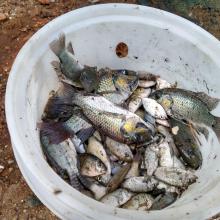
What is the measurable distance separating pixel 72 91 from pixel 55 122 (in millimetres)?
170

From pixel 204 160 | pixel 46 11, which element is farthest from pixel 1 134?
pixel 204 160

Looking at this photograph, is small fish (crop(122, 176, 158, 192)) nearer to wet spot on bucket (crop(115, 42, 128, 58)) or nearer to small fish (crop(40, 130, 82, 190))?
small fish (crop(40, 130, 82, 190))

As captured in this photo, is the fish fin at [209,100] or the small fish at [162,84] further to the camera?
the small fish at [162,84]

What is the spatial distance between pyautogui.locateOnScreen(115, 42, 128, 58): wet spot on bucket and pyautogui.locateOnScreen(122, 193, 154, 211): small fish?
710 mm

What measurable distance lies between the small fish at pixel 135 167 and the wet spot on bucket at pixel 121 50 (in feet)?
1.72

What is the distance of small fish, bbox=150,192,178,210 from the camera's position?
1987 millimetres

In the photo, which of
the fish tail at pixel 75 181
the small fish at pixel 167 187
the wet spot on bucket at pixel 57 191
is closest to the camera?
the wet spot on bucket at pixel 57 191

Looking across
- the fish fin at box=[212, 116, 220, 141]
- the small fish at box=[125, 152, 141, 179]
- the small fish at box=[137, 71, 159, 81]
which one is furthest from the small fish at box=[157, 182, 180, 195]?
the small fish at box=[137, 71, 159, 81]

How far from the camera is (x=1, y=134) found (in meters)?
2.46

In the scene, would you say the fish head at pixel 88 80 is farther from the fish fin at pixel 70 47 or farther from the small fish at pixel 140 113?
the small fish at pixel 140 113

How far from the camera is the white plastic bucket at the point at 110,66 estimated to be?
1701 mm

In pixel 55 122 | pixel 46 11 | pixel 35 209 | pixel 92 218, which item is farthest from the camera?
pixel 46 11

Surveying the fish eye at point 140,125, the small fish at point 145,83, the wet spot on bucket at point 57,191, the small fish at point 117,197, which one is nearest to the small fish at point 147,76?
the small fish at point 145,83

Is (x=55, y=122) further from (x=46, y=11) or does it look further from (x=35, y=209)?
(x=46, y=11)
